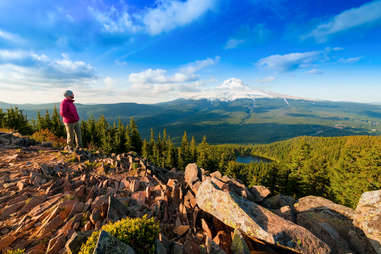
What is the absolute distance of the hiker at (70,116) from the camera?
12.9 metres

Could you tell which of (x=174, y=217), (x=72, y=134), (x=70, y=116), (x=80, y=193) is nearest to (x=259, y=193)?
(x=174, y=217)

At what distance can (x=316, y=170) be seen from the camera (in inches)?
1230

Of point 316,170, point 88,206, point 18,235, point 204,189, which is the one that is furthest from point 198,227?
point 316,170

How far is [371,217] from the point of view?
6668 mm

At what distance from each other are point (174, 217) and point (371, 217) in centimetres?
920

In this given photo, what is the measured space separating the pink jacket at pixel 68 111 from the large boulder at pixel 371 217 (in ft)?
68.2

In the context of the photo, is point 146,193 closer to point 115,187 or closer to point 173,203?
point 173,203

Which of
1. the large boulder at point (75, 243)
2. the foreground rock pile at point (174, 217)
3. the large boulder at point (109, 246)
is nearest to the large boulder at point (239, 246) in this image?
the foreground rock pile at point (174, 217)

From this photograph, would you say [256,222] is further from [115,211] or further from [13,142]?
[13,142]

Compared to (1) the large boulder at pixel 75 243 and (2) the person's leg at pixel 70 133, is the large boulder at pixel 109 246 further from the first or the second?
(2) the person's leg at pixel 70 133

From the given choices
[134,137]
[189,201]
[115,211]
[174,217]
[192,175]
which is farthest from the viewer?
[134,137]

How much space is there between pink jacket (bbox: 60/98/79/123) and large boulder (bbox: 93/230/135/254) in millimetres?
14060

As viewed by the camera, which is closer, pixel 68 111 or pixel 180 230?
pixel 180 230

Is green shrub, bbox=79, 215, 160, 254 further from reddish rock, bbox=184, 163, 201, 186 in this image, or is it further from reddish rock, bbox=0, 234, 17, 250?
reddish rock, bbox=184, 163, 201, 186
